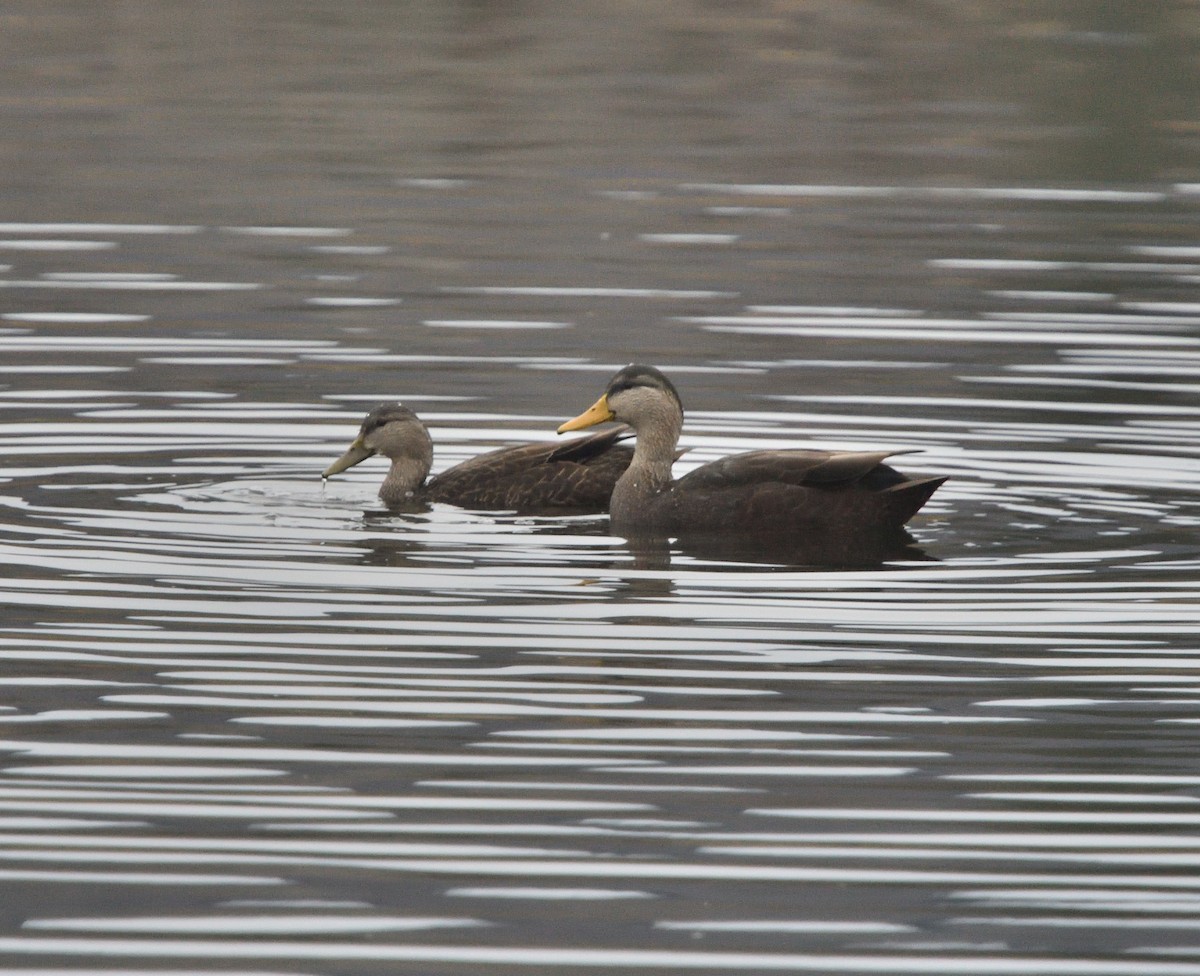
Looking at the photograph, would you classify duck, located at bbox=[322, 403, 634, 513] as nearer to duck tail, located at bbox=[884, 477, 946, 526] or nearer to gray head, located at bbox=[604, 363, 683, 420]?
gray head, located at bbox=[604, 363, 683, 420]

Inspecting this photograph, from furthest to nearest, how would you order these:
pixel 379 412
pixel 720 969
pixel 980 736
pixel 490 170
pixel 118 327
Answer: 1. pixel 490 170
2. pixel 118 327
3. pixel 379 412
4. pixel 980 736
5. pixel 720 969

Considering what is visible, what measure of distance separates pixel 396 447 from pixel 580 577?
98.8 inches

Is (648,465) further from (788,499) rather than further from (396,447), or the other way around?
(396,447)

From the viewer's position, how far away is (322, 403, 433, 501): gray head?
12945 millimetres

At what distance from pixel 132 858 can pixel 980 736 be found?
281cm

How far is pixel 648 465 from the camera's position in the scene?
40.8ft

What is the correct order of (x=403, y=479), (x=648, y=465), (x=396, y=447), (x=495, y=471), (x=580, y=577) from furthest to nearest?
1. (x=403, y=479)
2. (x=396, y=447)
3. (x=495, y=471)
4. (x=648, y=465)
5. (x=580, y=577)

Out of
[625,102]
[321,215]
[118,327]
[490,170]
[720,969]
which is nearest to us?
[720,969]

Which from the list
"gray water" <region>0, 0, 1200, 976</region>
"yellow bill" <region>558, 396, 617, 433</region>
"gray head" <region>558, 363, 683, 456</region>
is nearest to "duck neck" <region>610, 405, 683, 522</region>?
"gray head" <region>558, 363, 683, 456</region>

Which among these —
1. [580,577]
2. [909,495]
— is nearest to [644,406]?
[909,495]

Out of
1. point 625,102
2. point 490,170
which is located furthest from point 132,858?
point 625,102

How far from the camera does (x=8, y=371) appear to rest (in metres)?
15.5

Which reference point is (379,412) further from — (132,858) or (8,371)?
(132,858)

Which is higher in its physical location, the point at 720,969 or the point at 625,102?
the point at 625,102
